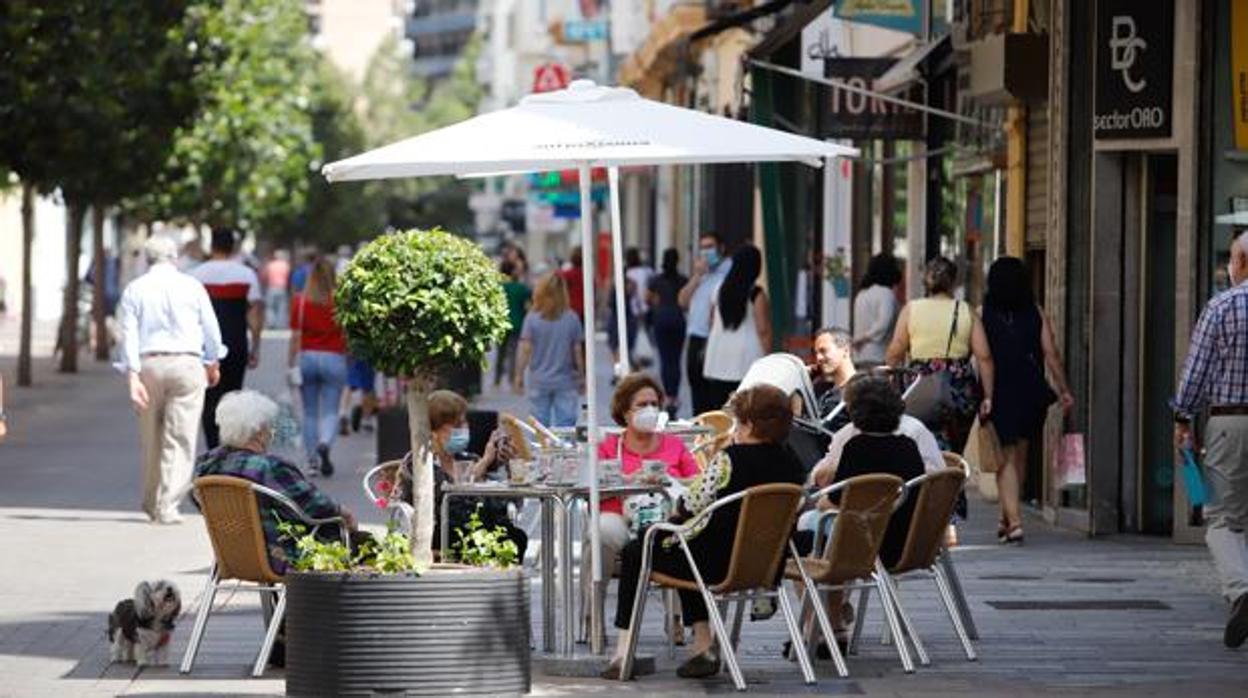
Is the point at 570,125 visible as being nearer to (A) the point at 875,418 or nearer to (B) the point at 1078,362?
(A) the point at 875,418

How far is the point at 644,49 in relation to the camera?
187 ft

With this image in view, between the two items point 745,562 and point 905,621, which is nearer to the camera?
point 745,562

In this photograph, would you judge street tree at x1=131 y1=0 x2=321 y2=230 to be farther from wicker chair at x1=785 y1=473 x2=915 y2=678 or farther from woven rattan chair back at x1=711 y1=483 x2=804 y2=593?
woven rattan chair back at x1=711 y1=483 x2=804 y2=593

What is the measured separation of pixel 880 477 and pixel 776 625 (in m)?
2.43

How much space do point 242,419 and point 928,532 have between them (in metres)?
2.80

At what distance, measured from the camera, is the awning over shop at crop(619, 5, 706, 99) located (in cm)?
4966

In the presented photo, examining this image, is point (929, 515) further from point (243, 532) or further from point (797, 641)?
point (243, 532)

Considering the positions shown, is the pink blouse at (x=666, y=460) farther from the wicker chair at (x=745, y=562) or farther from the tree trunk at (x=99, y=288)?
the tree trunk at (x=99, y=288)

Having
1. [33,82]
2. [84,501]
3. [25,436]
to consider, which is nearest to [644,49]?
[33,82]

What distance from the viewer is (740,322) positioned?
2228 centimetres

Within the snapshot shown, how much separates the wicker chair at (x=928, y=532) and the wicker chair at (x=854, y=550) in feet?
0.42

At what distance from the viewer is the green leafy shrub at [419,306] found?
37.7 feet

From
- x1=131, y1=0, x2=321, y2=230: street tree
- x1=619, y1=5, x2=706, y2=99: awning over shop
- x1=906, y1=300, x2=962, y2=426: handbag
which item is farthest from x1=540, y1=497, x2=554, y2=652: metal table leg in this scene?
x1=619, y1=5, x2=706, y2=99: awning over shop

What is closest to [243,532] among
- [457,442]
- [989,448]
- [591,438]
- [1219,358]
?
[591,438]
